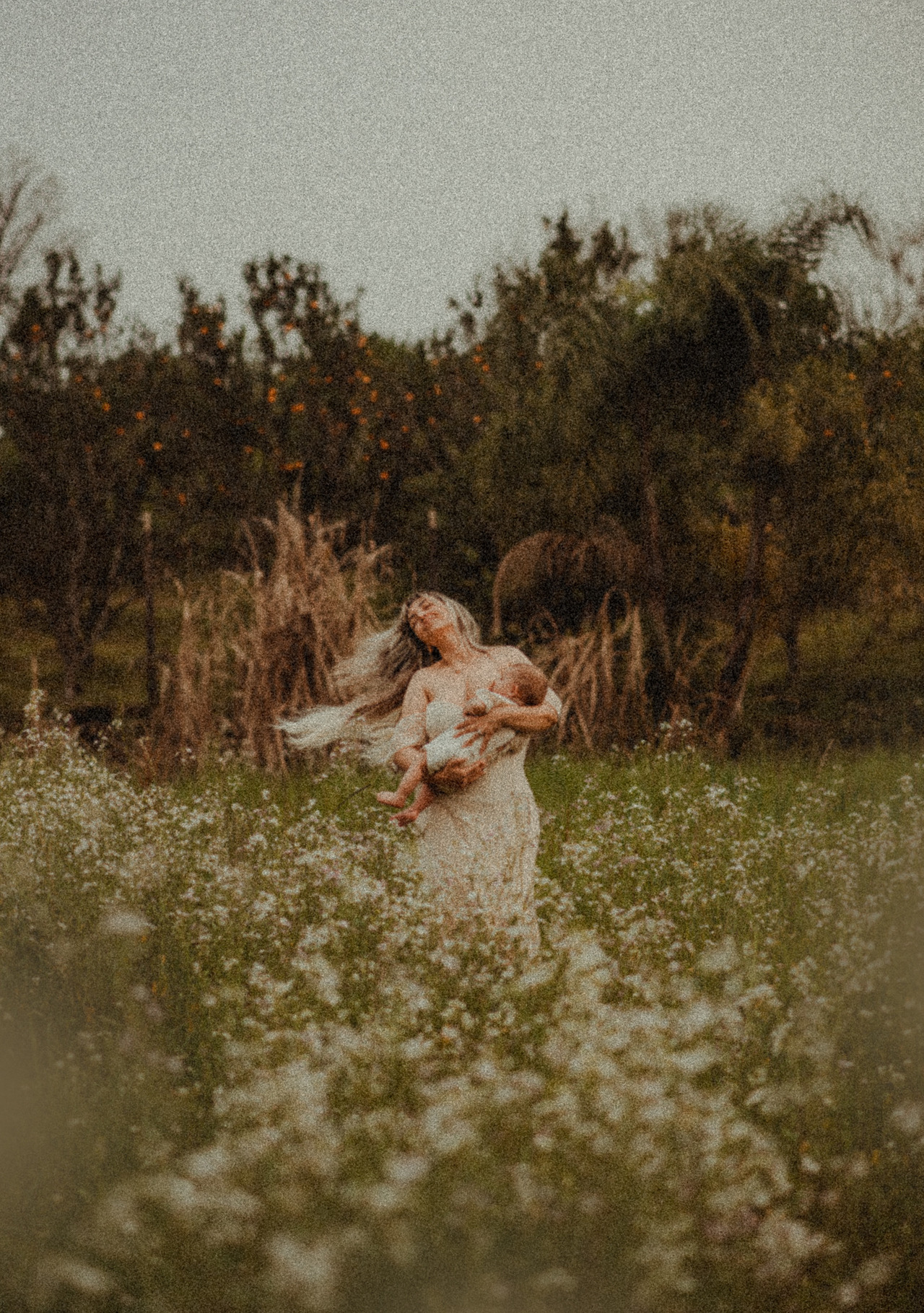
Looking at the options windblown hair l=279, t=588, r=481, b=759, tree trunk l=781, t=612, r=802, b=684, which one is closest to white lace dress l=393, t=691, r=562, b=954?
windblown hair l=279, t=588, r=481, b=759

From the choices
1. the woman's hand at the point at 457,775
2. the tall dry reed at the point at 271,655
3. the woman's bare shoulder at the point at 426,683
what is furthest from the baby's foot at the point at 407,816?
the tall dry reed at the point at 271,655

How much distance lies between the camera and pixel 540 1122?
113 inches

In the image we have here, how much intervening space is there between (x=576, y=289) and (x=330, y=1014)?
1351 centimetres

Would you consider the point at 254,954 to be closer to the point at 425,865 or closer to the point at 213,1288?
the point at 425,865

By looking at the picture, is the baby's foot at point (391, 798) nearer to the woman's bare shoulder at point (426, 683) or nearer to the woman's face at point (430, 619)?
the woman's bare shoulder at point (426, 683)

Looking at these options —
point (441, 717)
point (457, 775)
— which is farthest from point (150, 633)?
point (457, 775)

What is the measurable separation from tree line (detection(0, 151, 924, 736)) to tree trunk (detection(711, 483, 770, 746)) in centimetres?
3

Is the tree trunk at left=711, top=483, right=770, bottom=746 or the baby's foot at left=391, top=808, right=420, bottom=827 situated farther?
the tree trunk at left=711, top=483, right=770, bottom=746

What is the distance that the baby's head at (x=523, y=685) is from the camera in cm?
497

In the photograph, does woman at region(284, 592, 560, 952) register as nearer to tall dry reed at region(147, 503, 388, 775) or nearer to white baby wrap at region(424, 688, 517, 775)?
white baby wrap at region(424, 688, 517, 775)

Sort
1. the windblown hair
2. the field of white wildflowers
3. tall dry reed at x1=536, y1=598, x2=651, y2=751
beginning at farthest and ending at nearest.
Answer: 1. tall dry reed at x1=536, y1=598, x2=651, y2=751
2. the windblown hair
3. the field of white wildflowers

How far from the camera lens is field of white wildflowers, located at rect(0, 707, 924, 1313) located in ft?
7.80

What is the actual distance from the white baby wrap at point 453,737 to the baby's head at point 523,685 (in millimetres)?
44

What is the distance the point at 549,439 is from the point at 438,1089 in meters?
10.9
